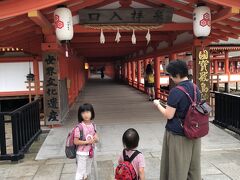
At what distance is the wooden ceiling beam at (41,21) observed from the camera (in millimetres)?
6363

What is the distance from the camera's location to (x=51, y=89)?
8.64m

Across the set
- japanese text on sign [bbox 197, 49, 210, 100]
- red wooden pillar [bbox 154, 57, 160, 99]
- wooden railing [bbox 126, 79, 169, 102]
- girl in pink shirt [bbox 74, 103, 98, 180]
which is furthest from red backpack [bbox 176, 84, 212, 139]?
red wooden pillar [bbox 154, 57, 160, 99]

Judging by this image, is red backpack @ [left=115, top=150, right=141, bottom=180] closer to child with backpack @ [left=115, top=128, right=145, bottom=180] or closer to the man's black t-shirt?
child with backpack @ [left=115, top=128, right=145, bottom=180]

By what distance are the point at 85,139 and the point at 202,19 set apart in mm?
4582

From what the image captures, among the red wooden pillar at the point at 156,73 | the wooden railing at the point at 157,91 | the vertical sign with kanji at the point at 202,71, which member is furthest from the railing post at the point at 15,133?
the red wooden pillar at the point at 156,73

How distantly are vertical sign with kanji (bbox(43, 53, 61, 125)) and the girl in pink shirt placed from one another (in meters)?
4.46

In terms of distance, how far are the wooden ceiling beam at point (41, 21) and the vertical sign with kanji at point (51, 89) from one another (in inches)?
28.8

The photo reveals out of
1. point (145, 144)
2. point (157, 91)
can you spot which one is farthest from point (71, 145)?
point (157, 91)

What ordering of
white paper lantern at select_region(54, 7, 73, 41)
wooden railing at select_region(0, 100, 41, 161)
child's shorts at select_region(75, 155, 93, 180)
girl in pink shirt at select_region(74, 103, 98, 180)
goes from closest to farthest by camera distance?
girl in pink shirt at select_region(74, 103, 98, 180) < child's shorts at select_region(75, 155, 93, 180) < wooden railing at select_region(0, 100, 41, 161) < white paper lantern at select_region(54, 7, 73, 41)

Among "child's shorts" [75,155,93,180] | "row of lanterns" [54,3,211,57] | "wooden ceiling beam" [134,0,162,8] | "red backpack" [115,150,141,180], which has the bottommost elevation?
"child's shorts" [75,155,93,180]

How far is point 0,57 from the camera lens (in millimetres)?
14289

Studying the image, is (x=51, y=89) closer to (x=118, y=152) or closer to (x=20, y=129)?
(x=20, y=129)

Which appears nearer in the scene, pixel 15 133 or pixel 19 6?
pixel 15 133

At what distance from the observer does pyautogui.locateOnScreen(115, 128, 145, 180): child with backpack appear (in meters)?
3.41
